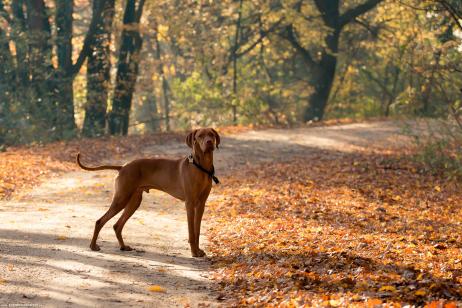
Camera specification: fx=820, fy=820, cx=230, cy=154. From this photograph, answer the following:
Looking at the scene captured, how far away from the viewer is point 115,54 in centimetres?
2897

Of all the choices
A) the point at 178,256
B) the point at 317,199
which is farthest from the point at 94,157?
the point at 178,256

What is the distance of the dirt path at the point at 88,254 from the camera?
7.45 metres

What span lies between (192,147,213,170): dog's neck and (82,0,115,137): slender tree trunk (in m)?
18.0

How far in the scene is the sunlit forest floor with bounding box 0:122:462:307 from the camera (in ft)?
24.7

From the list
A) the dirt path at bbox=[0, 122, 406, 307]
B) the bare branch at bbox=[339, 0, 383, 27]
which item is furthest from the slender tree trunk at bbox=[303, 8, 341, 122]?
the dirt path at bbox=[0, 122, 406, 307]

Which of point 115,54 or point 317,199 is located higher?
point 115,54

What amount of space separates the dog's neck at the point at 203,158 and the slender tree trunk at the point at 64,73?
17.4 meters

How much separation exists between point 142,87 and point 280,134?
22.9 ft

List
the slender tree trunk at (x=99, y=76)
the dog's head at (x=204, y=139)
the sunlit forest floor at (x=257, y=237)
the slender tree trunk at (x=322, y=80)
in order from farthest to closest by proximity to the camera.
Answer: the slender tree trunk at (x=322, y=80)
the slender tree trunk at (x=99, y=76)
the dog's head at (x=204, y=139)
the sunlit forest floor at (x=257, y=237)

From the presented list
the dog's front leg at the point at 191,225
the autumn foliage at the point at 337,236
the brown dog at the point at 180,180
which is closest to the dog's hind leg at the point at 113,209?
the brown dog at the point at 180,180

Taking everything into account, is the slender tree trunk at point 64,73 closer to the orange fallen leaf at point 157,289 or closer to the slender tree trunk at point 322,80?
Result: the slender tree trunk at point 322,80

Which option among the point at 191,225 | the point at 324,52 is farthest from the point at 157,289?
the point at 324,52

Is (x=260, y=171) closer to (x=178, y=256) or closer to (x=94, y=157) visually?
(x=94, y=157)

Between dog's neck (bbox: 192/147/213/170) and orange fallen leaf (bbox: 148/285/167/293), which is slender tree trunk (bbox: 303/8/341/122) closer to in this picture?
dog's neck (bbox: 192/147/213/170)
